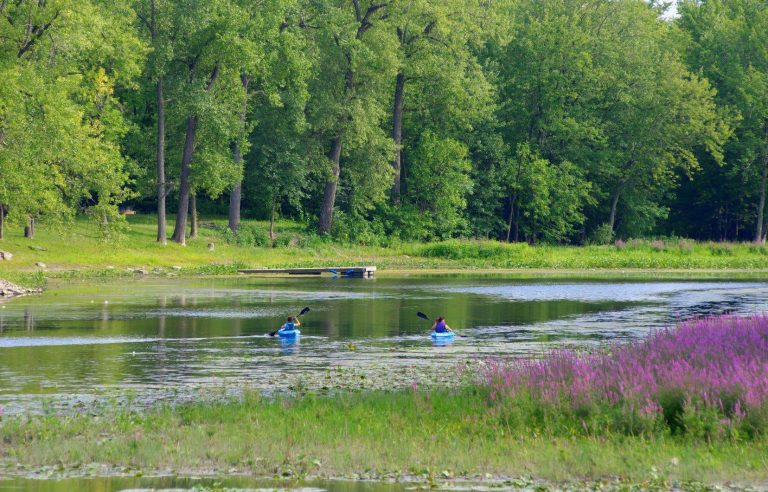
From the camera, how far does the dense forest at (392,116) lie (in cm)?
6012

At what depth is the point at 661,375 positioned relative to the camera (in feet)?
56.6

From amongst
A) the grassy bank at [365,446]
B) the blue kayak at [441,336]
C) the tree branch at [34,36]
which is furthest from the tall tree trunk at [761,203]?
the grassy bank at [365,446]

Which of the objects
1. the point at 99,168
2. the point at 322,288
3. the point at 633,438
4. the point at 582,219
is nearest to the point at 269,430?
the point at 633,438

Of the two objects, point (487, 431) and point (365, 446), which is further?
point (487, 431)

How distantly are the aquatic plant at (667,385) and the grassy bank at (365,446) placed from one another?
416mm

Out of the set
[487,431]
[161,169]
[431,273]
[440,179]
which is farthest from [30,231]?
[487,431]

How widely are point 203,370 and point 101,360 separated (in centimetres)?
340

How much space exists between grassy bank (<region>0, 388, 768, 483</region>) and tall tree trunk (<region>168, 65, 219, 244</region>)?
5125 cm

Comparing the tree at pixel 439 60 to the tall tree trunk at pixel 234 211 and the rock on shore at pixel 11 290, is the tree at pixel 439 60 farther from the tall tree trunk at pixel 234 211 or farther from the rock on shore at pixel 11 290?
the rock on shore at pixel 11 290

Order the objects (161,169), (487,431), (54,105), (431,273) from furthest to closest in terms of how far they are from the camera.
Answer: (161,169) < (431,273) < (54,105) < (487,431)

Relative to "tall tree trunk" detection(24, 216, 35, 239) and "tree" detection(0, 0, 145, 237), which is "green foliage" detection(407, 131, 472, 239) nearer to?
"tree" detection(0, 0, 145, 237)

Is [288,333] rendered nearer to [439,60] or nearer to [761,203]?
[439,60]

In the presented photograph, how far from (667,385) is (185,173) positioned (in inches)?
2221

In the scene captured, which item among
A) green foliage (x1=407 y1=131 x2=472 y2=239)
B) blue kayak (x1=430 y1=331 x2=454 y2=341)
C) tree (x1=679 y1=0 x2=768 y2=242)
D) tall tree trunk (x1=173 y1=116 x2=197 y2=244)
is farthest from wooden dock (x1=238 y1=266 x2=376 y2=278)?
tree (x1=679 y1=0 x2=768 y2=242)
